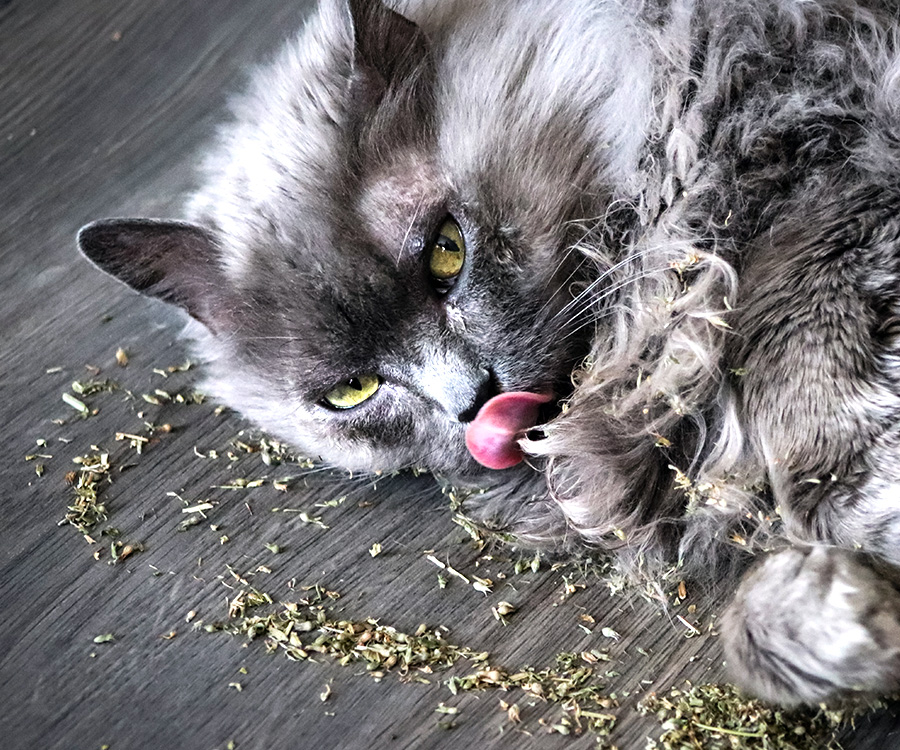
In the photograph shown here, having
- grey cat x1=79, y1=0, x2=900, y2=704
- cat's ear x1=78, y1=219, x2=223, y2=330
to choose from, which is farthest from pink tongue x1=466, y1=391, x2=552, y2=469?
→ cat's ear x1=78, y1=219, x2=223, y2=330

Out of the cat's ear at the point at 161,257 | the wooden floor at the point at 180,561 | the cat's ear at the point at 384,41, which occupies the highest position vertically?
the cat's ear at the point at 384,41

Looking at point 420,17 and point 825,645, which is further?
point 420,17

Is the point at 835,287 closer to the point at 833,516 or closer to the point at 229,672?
the point at 833,516

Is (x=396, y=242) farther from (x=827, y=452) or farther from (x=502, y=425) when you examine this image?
(x=827, y=452)

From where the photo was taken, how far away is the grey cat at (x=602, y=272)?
155 cm

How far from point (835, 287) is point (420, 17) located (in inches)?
40.2

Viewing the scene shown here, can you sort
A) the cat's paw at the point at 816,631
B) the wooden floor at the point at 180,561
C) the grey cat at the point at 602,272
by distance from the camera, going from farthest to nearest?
1. the wooden floor at the point at 180,561
2. the grey cat at the point at 602,272
3. the cat's paw at the point at 816,631

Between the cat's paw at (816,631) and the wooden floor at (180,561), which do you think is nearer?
the cat's paw at (816,631)

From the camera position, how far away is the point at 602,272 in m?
1.79

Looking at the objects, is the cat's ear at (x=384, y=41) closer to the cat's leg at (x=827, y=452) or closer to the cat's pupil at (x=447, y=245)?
the cat's pupil at (x=447, y=245)

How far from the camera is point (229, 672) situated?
1.80 m

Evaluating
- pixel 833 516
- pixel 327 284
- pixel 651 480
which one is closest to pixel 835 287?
pixel 833 516

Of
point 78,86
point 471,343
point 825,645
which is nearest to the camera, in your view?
point 825,645

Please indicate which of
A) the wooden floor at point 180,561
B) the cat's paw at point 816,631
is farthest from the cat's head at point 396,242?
the cat's paw at point 816,631
